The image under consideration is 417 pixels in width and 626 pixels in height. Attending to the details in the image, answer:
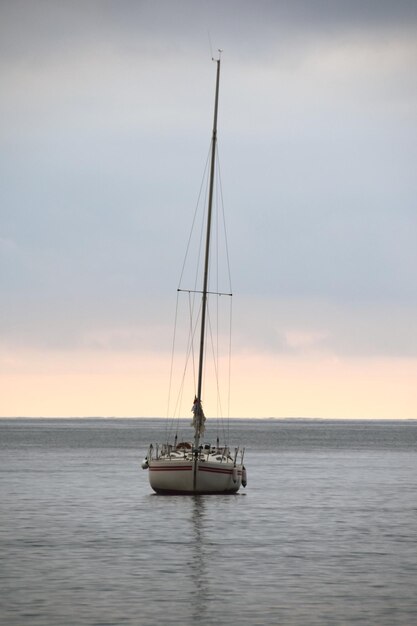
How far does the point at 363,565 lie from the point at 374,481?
190 feet

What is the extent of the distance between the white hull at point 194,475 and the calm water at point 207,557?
93cm

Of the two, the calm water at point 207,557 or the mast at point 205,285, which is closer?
the calm water at point 207,557

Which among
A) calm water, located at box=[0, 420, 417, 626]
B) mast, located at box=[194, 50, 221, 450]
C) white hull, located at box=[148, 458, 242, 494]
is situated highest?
mast, located at box=[194, 50, 221, 450]

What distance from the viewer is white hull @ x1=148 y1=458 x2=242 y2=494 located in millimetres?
68062

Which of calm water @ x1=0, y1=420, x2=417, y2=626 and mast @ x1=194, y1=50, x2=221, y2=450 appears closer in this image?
calm water @ x1=0, y1=420, x2=417, y2=626

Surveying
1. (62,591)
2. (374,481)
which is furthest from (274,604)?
(374,481)

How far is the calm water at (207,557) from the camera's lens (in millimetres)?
34062

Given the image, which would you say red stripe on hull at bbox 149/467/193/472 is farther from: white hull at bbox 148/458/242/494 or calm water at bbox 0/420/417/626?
calm water at bbox 0/420/417/626

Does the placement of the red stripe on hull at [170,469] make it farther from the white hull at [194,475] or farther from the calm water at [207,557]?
the calm water at [207,557]

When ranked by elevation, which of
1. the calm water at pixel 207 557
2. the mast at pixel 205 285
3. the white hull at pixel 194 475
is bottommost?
the calm water at pixel 207 557

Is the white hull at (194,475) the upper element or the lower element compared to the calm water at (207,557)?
upper

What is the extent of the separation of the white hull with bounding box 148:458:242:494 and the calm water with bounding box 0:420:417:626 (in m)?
0.93

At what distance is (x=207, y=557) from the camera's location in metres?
46.0

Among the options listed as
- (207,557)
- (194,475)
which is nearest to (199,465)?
(194,475)
